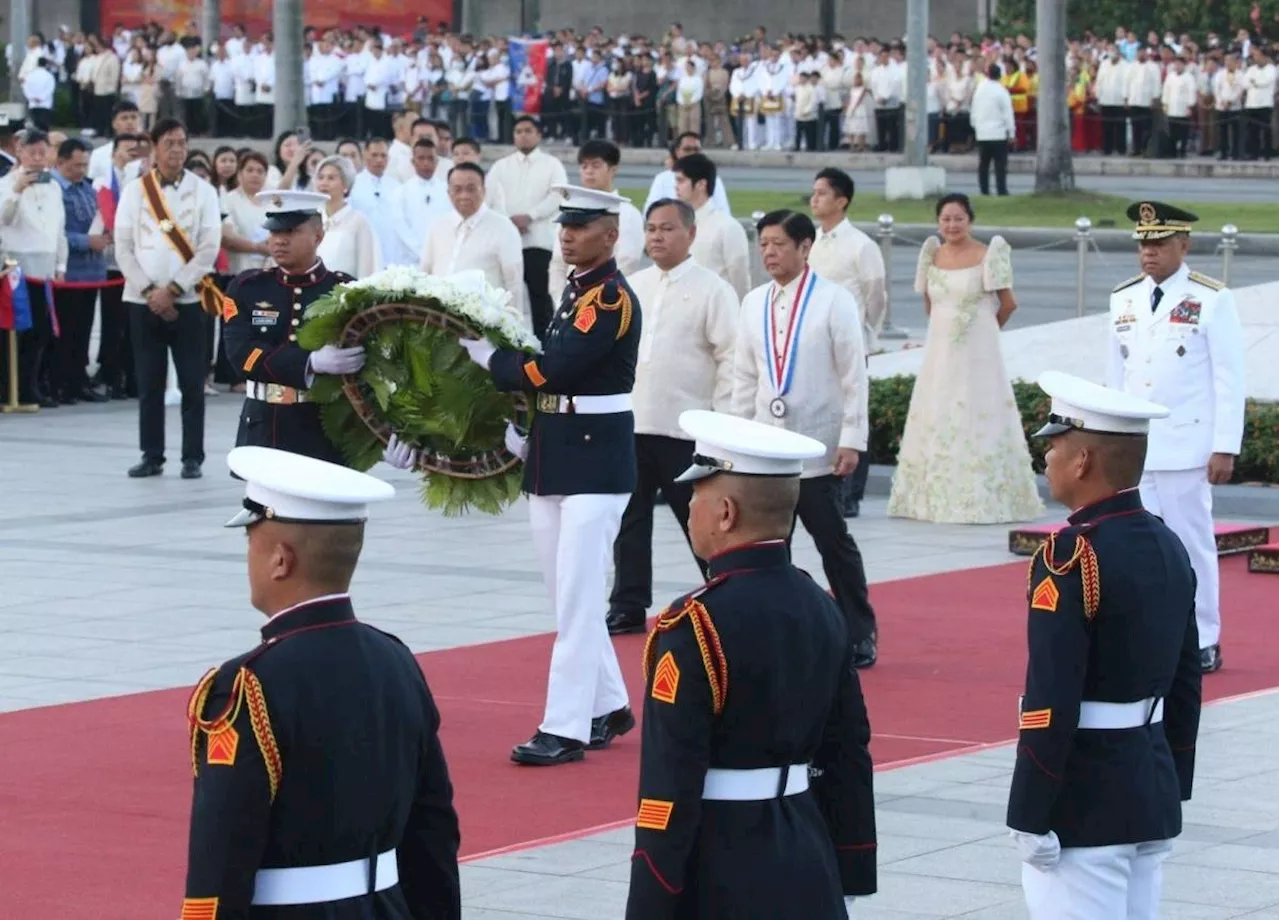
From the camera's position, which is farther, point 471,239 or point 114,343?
point 114,343

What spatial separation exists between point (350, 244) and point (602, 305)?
8.96 metres

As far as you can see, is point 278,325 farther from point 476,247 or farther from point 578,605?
point 476,247

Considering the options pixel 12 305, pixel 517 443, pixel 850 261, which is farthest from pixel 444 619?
pixel 12 305

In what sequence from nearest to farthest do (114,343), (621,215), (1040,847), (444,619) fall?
(1040,847) < (444,619) < (621,215) < (114,343)

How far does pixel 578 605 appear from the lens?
873cm

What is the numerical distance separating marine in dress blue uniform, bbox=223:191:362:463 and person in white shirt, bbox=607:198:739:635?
1.45m

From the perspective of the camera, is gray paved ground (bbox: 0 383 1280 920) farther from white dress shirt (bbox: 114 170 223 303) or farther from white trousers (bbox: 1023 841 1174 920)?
white trousers (bbox: 1023 841 1174 920)

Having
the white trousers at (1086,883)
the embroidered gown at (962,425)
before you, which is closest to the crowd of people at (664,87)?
the embroidered gown at (962,425)

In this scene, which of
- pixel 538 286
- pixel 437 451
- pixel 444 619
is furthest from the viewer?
pixel 538 286

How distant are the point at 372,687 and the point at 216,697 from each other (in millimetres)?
255

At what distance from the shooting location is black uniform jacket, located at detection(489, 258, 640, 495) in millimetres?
8648

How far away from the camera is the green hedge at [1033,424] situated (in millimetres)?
15406

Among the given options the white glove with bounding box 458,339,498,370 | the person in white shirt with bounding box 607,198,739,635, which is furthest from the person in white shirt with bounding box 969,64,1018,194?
the white glove with bounding box 458,339,498,370

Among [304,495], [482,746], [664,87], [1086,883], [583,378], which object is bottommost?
[482,746]
